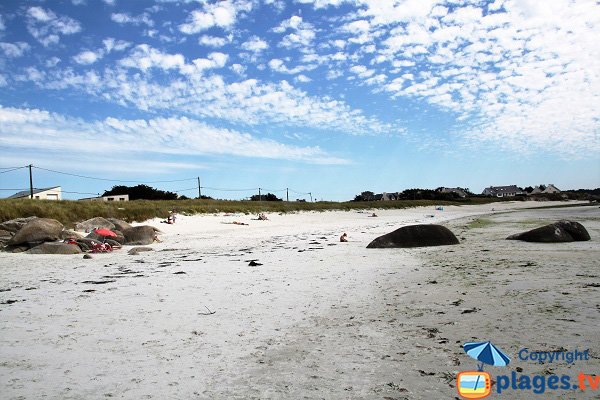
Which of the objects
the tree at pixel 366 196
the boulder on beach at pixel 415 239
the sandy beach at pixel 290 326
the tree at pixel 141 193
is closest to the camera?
the sandy beach at pixel 290 326

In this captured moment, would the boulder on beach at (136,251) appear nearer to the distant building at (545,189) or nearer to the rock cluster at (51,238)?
the rock cluster at (51,238)

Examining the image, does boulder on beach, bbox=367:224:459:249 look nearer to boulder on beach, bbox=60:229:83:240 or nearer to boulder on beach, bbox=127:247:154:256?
boulder on beach, bbox=127:247:154:256

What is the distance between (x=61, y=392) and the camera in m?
2.93

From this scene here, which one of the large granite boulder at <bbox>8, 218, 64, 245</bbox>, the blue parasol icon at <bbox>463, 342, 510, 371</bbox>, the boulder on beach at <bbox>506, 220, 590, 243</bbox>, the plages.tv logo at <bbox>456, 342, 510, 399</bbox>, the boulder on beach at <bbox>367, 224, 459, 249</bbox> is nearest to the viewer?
the plages.tv logo at <bbox>456, 342, 510, 399</bbox>

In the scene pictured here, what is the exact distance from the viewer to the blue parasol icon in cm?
315

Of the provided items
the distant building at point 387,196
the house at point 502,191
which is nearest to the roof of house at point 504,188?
the house at point 502,191

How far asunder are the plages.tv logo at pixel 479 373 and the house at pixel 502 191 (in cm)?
13766

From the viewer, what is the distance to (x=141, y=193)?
147ft

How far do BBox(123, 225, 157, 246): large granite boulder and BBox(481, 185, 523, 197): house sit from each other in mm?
131578

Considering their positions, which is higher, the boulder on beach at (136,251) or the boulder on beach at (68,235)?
the boulder on beach at (68,235)

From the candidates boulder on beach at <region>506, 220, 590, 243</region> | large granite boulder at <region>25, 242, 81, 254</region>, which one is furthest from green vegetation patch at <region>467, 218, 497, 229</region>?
large granite boulder at <region>25, 242, 81, 254</region>

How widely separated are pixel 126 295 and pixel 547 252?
27.9 ft

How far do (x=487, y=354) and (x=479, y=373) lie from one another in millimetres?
291

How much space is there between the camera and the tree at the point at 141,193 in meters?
44.6
